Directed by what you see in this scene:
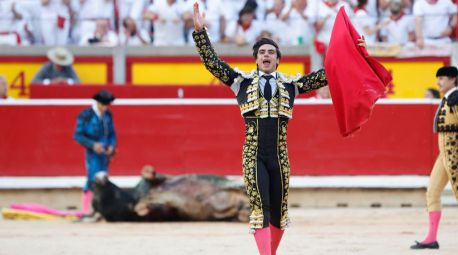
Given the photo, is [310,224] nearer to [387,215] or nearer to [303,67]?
[387,215]

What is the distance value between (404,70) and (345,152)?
122 centimetres

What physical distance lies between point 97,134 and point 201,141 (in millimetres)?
1856

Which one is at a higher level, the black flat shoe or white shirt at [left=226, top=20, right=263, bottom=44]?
white shirt at [left=226, top=20, right=263, bottom=44]

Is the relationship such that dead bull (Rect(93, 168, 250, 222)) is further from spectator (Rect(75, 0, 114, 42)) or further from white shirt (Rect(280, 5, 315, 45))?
spectator (Rect(75, 0, 114, 42))

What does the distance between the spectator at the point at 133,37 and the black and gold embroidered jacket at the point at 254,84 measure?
21.2 feet

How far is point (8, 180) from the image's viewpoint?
1220cm

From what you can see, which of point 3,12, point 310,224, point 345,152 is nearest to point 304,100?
point 345,152

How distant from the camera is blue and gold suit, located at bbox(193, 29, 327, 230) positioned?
6.61m

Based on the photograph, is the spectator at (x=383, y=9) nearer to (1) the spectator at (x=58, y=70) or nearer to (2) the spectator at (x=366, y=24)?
(2) the spectator at (x=366, y=24)

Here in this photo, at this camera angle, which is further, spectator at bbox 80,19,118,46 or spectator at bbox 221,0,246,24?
spectator at bbox 80,19,118,46

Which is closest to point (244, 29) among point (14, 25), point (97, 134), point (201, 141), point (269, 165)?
point (201, 141)

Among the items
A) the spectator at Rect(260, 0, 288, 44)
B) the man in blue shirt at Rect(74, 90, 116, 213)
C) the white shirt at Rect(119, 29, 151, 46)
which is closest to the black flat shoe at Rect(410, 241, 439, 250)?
the man in blue shirt at Rect(74, 90, 116, 213)

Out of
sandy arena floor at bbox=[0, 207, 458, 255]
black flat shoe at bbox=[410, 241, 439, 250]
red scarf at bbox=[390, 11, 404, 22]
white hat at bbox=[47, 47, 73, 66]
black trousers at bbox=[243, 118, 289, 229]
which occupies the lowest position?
sandy arena floor at bbox=[0, 207, 458, 255]

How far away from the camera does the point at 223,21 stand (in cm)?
1277
